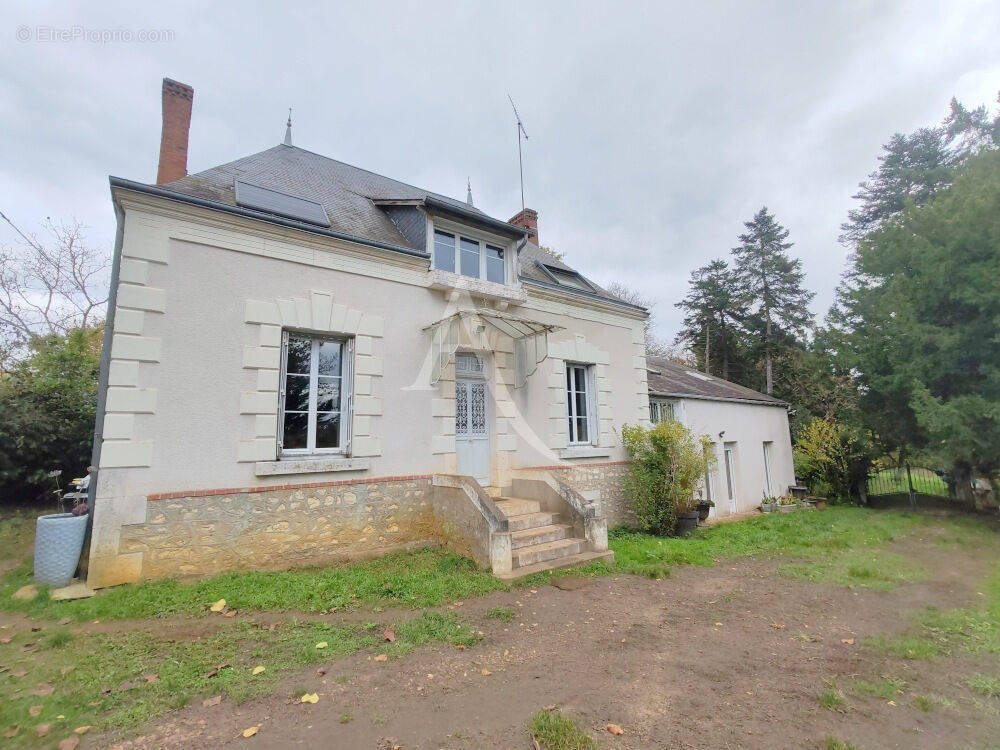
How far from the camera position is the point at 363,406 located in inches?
247

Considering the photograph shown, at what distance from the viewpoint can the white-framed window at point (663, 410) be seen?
11266 mm

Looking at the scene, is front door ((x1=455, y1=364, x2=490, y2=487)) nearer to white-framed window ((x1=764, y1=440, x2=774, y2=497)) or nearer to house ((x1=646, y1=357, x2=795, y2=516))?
house ((x1=646, y1=357, x2=795, y2=516))

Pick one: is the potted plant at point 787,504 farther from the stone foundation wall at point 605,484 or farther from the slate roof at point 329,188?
the slate roof at point 329,188

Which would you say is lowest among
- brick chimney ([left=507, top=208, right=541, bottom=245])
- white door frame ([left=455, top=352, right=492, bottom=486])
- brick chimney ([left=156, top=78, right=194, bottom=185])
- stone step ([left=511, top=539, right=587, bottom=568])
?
stone step ([left=511, top=539, right=587, bottom=568])

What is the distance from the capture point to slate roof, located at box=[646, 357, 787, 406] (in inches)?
474

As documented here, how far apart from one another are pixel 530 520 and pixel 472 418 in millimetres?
1971

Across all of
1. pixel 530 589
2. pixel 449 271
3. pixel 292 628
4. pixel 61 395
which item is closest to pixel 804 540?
pixel 530 589

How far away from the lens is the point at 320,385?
6188mm

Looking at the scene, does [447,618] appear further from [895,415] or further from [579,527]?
[895,415]

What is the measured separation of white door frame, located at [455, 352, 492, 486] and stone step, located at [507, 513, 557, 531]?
112 cm

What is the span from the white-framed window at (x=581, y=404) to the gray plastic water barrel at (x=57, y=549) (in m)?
7.09

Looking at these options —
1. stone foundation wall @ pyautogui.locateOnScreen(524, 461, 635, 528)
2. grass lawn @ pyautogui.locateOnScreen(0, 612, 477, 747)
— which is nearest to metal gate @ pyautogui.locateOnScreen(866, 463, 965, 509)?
stone foundation wall @ pyautogui.locateOnScreen(524, 461, 635, 528)

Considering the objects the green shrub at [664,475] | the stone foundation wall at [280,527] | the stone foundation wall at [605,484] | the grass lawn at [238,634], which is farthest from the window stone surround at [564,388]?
the stone foundation wall at [280,527]

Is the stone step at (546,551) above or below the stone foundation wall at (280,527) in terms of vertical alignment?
below
